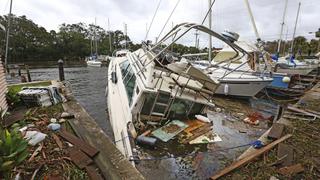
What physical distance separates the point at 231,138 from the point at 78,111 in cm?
516

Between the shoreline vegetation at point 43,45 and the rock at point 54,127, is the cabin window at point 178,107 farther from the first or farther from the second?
the shoreline vegetation at point 43,45

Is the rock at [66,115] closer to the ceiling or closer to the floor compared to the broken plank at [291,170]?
closer to the ceiling

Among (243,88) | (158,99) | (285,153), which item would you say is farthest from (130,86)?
(243,88)

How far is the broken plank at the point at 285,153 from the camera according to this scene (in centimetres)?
478

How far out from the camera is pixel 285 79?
1519 centimetres

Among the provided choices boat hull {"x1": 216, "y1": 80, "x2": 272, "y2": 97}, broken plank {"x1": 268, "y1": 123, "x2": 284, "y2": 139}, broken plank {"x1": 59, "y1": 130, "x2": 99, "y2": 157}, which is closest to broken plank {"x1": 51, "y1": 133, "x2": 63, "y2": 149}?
broken plank {"x1": 59, "y1": 130, "x2": 99, "y2": 157}

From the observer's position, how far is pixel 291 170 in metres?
4.46

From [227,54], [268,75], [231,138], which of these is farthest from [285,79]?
[231,138]

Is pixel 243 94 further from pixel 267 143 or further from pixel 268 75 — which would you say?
pixel 267 143

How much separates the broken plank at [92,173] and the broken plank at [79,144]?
41cm

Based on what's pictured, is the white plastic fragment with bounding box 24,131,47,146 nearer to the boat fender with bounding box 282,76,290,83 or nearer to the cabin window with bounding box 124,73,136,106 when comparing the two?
the cabin window with bounding box 124,73,136,106

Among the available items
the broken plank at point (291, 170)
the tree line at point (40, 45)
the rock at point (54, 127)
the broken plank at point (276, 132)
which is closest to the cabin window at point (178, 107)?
the broken plank at point (276, 132)

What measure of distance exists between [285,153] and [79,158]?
4543 mm

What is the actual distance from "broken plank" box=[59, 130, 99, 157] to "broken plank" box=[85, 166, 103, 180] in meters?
0.41
